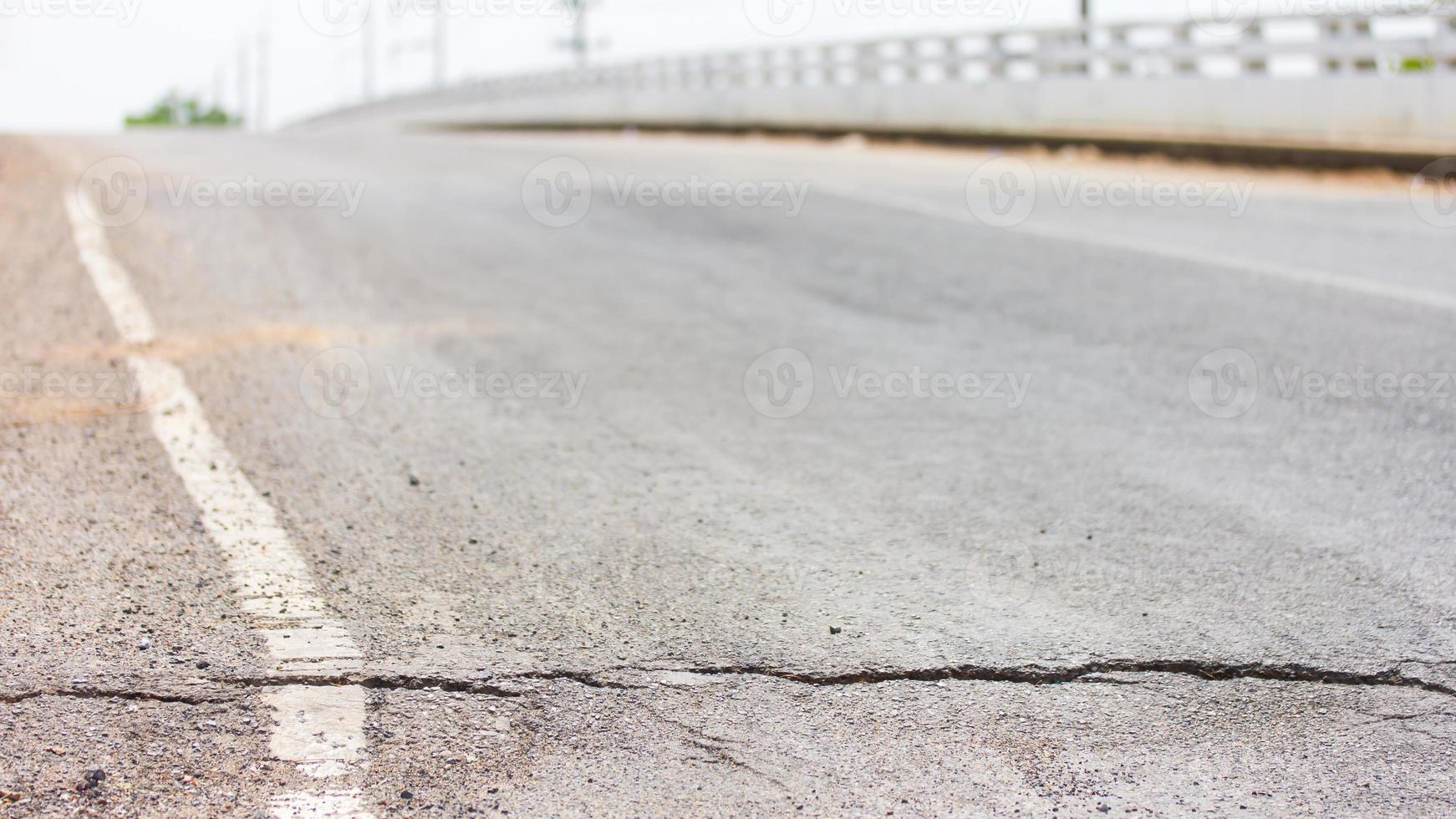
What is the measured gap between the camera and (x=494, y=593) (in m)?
3.06

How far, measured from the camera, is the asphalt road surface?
2352 millimetres

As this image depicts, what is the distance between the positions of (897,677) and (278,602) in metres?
1.43

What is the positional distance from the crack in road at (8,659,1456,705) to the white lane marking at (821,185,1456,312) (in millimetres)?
4189

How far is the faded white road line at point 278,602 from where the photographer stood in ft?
7.54

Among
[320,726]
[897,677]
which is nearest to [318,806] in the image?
[320,726]

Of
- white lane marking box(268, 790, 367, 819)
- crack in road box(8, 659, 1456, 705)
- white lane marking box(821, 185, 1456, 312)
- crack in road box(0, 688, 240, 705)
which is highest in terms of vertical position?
white lane marking box(821, 185, 1456, 312)

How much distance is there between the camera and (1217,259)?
24.9ft

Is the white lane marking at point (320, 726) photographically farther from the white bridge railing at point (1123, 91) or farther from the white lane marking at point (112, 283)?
the white bridge railing at point (1123, 91)

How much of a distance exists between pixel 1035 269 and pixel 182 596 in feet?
18.2

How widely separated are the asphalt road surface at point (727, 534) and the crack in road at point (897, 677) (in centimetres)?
1

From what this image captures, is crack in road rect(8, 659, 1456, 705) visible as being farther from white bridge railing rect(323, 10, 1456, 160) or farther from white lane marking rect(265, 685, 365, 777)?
white bridge railing rect(323, 10, 1456, 160)

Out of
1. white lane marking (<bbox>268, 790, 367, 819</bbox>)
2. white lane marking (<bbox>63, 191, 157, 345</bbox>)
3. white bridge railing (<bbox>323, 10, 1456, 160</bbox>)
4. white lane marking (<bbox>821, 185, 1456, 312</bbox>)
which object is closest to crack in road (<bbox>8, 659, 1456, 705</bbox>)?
white lane marking (<bbox>268, 790, 367, 819</bbox>)

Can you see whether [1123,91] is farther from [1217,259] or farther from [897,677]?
[897,677]

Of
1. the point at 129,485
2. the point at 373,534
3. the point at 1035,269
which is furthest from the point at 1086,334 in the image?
the point at 129,485
